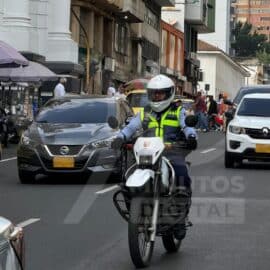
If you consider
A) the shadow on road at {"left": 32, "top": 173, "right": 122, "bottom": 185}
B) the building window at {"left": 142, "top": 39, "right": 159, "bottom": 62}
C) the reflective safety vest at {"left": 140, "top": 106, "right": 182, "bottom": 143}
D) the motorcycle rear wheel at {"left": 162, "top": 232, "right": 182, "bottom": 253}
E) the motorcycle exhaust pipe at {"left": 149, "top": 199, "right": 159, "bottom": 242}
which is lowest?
the shadow on road at {"left": 32, "top": 173, "right": 122, "bottom": 185}

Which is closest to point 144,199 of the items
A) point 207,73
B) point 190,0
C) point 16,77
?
point 16,77

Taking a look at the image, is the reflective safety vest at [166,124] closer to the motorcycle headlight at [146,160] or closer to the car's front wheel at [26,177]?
the motorcycle headlight at [146,160]

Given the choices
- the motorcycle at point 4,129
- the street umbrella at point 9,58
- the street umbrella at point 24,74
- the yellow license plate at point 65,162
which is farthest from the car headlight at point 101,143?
the street umbrella at point 24,74

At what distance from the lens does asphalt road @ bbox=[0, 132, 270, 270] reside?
882 centimetres

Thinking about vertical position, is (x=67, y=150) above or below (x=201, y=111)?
above

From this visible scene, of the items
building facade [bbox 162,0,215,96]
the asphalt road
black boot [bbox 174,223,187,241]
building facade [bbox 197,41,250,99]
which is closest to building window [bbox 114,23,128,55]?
building facade [bbox 162,0,215,96]

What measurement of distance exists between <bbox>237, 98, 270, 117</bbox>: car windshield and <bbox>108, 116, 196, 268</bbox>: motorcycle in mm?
12043

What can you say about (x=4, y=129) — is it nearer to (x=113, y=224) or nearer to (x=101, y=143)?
(x=101, y=143)

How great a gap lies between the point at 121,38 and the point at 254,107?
3437cm

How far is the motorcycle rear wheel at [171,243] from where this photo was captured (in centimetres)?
910

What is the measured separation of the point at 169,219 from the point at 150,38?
188 ft

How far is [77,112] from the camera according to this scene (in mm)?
17047

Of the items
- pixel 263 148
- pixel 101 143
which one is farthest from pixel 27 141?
pixel 263 148

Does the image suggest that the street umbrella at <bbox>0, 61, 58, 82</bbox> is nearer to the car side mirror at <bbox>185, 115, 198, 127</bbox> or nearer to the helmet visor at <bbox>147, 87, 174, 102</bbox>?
the helmet visor at <bbox>147, 87, 174, 102</bbox>
